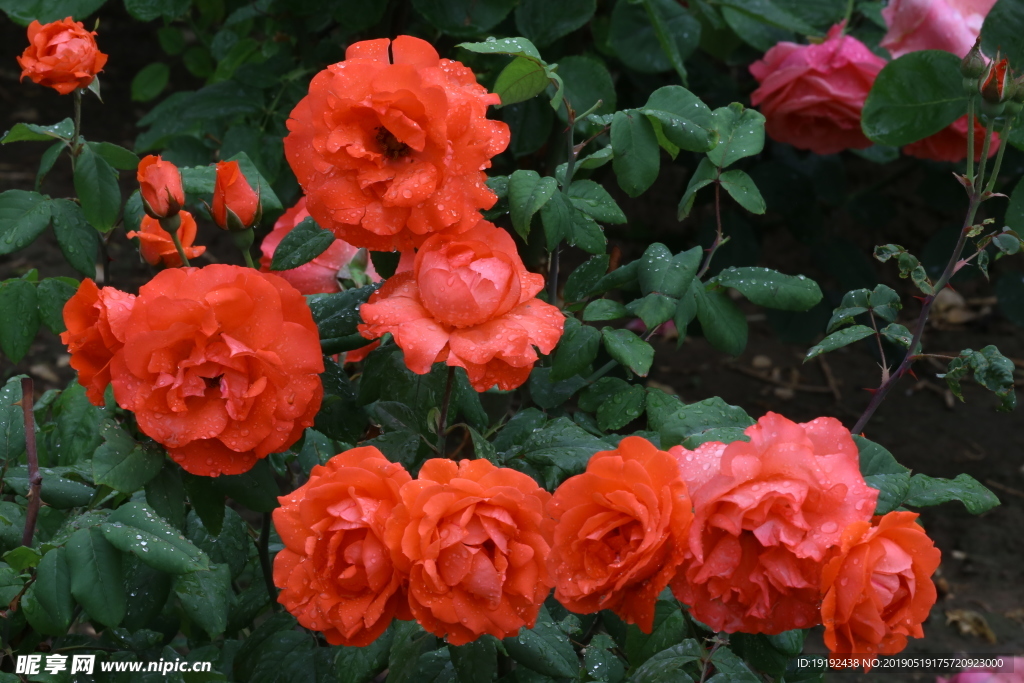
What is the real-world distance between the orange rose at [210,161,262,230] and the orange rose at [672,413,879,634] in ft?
1.56

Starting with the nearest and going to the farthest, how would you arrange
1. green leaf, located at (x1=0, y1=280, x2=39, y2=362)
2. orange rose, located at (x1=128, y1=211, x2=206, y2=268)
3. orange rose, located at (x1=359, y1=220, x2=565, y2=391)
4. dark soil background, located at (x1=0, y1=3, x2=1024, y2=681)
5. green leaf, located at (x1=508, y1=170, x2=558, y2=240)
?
orange rose, located at (x1=359, y1=220, x2=565, y2=391), green leaf, located at (x1=508, y1=170, x2=558, y2=240), orange rose, located at (x1=128, y1=211, x2=206, y2=268), green leaf, located at (x1=0, y1=280, x2=39, y2=362), dark soil background, located at (x1=0, y1=3, x2=1024, y2=681)

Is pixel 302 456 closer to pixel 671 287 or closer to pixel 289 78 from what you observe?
pixel 671 287

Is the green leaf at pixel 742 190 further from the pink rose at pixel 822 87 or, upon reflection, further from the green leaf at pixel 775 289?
the pink rose at pixel 822 87

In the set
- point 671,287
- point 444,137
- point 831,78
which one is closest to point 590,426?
point 671,287

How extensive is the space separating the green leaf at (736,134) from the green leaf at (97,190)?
0.66 metres

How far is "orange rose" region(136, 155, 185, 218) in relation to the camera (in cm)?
78

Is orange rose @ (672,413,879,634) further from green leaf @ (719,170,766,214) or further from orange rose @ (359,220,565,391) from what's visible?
green leaf @ (719,170,766,214)

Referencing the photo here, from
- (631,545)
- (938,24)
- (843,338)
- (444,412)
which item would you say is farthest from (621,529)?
(938,24)

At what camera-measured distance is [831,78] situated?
1.50 meters

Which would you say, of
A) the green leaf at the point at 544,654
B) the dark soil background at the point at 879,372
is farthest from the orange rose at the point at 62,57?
the dark soil background at the point at 879,372

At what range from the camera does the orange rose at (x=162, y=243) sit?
0.87 m

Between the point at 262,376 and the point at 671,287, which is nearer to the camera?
the point at 262,376

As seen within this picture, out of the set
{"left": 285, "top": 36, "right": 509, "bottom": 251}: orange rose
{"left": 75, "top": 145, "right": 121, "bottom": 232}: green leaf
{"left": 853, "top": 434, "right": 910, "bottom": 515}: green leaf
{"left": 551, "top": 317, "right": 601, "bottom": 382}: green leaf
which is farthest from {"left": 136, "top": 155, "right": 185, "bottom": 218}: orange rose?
{"left": 853, "top": 434, "right": 910, "bottom": 515}: green leaf

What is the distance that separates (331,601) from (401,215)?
11.2 inches
